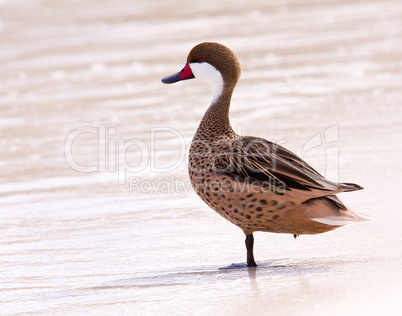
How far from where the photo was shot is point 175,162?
629 cm

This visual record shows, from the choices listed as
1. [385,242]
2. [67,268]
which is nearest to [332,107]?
[385,242]

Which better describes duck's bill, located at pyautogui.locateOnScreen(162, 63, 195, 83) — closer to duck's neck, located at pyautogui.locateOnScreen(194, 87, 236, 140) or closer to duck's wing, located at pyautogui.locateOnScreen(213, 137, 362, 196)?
duck's neck, located at pyautogui.locateOnScreen(194, 87, 236, 140)

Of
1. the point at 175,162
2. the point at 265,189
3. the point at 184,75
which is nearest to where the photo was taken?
the point at 265,189

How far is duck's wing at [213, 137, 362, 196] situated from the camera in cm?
393

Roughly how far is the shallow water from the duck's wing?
0.41 metres

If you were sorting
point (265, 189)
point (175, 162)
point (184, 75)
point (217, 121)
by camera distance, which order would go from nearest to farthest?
point (265, 189)
point (217, 121)
point (184, 75)
point (175, 162)

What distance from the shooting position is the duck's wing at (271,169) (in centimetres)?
393

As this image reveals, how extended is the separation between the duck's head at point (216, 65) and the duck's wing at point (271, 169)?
635mm

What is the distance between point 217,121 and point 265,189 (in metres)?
0.94

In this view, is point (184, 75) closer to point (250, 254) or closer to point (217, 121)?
point (217, 121)

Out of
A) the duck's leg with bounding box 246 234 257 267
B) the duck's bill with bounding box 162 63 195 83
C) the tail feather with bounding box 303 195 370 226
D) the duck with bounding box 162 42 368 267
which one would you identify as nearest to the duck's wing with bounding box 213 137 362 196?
the duck with bounding box 162 42 368 267

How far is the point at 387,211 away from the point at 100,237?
1.85 m

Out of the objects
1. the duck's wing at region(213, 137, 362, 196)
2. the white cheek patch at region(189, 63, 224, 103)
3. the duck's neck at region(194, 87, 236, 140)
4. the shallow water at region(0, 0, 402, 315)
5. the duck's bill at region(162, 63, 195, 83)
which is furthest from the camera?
the duck's bill at region(162, 63, 195, 83)

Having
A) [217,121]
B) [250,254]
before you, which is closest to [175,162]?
[217,121]
